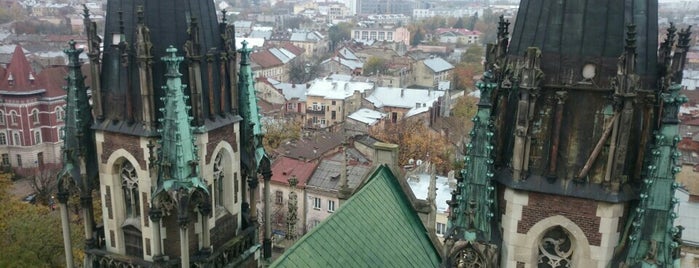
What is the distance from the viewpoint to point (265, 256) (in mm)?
22016

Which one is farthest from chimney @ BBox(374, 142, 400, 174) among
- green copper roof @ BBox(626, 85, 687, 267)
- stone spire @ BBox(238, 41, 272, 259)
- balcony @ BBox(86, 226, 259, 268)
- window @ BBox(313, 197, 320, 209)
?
window @ BBox(313, 197, 320, 209)

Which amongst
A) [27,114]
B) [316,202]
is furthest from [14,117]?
[316,202]

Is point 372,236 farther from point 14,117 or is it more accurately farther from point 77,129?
point 14,117

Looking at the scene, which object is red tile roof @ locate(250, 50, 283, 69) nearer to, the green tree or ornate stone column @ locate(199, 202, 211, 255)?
the green tree

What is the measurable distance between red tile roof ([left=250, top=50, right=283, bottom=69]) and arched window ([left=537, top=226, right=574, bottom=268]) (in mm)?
138797

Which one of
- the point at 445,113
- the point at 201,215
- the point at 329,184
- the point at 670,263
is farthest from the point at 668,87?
the point at 445,113

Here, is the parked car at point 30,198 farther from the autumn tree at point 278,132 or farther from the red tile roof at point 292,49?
the red tile roof at point 292,49

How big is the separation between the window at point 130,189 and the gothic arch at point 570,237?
11.0 metres

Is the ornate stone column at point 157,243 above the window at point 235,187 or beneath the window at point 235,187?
beneath

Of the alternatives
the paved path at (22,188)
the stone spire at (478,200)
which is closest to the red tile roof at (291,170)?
the paved path at (22,188)

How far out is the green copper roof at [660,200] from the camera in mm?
12094

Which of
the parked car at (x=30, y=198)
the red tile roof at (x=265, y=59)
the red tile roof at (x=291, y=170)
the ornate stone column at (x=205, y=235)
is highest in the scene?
the ornate stone column at (x=205, y=235)

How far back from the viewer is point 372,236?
1931 cm

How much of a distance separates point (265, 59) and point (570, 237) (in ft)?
472
